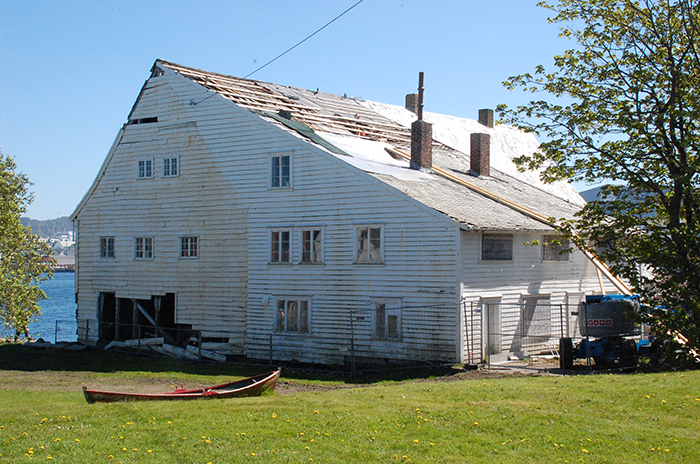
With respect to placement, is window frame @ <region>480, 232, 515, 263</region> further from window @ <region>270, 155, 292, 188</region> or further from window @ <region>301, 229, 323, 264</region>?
window @ <region>270, 155, 292, 188</region>

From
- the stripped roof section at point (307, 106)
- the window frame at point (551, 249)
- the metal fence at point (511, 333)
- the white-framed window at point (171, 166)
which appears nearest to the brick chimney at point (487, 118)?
the stripped roof section at point (307, 106)

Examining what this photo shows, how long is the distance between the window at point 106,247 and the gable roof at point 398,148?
25.8 feet

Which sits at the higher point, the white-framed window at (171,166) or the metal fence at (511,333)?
the white-framed window at (171,166)

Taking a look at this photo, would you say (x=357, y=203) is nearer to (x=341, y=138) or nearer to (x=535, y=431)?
(x=341, y=138)

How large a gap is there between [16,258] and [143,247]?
20803mm

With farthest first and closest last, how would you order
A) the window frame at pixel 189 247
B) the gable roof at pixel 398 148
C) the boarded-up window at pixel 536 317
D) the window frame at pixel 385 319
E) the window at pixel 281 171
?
the window frame at pixel 189 247 → the window at pixel 281 171 → the boarded-up window at pixel 536 317 → the gable roof at pixel 398 148 → the window frame at pixel 385 319

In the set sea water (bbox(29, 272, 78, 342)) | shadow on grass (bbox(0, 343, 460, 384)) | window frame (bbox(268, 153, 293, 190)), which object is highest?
window frame (bbox(268, 153, 293, 190))

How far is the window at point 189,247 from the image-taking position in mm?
31672

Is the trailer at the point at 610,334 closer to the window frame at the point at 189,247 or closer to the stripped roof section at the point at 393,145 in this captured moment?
Answer: the stripped roof section at the point at 393,145

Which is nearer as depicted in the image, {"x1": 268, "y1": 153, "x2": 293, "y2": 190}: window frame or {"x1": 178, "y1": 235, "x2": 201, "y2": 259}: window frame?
{"x1": 268, "y1": 153, "x2": 293, "y2": 190}: window frame

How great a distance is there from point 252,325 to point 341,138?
8.88m

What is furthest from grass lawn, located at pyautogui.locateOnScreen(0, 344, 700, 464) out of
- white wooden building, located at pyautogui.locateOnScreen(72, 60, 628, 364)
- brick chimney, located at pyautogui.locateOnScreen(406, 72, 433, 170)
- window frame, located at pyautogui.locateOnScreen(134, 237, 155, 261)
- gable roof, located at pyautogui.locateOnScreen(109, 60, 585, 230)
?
window frame, located at pyautogui.locateOnScreen(134, 237, 155, 261)

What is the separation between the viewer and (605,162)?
882 inches

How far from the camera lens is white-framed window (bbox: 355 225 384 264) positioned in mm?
26359
